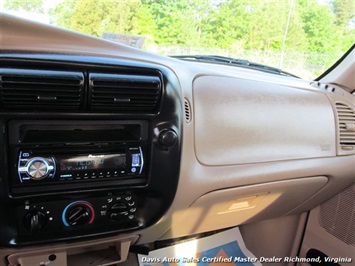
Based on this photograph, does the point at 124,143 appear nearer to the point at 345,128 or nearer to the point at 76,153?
the point at 76,153

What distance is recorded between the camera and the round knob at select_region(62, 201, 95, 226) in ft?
2.80

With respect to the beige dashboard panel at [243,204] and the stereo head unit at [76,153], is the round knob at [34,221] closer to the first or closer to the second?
the stereo head unit at [76,153]

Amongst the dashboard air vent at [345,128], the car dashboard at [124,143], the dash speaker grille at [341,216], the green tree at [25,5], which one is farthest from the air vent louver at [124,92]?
the dash speaker grille at [341,216]

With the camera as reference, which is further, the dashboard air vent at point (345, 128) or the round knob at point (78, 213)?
the dashboard air vent at point (345, 128)

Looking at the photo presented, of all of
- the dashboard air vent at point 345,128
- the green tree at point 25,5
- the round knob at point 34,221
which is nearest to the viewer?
the round knob at point 34,221

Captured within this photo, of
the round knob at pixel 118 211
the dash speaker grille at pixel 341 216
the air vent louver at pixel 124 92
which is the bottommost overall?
the dash speaker grille at pixel 341 216

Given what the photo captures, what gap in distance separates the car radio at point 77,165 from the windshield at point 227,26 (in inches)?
15.8

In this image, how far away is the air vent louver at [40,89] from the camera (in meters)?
0.70

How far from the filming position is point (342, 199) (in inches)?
59.6

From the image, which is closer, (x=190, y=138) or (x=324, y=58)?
(x=190, y=138)

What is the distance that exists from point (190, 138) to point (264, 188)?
16.5 inches

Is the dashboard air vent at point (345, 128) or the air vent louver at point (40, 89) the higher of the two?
the air vent louver at point (40, 89)

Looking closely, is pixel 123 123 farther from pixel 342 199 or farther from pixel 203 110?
pixel 342 199

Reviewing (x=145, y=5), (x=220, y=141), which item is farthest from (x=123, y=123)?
(x=145, y=5)
